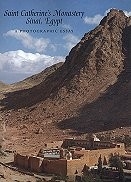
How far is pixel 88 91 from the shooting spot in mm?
72188

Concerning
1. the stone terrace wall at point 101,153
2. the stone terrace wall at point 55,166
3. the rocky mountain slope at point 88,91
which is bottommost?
the stone terrace wall at point 55,166

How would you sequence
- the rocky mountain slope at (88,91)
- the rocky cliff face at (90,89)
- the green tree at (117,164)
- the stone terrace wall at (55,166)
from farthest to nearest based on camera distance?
the rocky cliff face at (90,89), the rocky mountain slope at (88,91), the stone terrace wall at (55,166), the green tree at (117,164)

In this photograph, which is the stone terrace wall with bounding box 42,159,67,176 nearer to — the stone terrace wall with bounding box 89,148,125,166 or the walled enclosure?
the walled enclosure

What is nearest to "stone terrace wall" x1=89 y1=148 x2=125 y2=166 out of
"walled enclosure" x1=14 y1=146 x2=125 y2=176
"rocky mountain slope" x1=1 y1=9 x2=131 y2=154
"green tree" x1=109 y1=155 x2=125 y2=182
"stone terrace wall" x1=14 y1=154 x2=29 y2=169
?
"walled enclosure" x1=14 y1=146 x2=125 y2=176

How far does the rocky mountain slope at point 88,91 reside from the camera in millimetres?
64562

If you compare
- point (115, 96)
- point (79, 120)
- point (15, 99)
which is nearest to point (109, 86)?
point (115, 96)

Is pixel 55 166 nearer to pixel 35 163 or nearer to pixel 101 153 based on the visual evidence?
pixel 35 163

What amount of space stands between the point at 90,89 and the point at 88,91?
1.72 feet

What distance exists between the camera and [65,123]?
64.4m

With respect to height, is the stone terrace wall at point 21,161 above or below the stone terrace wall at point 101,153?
below

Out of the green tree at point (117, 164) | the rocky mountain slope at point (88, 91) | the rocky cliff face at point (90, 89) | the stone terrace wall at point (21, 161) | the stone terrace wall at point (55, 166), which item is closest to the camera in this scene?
the green tree at point (117, 164)

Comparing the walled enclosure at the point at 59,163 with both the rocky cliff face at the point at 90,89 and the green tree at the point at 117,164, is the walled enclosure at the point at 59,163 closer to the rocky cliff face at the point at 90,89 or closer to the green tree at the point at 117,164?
the green tree at the point at 117,164

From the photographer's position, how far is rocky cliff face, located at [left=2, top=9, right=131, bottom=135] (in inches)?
2569

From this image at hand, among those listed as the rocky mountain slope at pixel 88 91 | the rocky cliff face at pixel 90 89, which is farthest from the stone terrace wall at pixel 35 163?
the rocky cliff face at pixel 90 89
